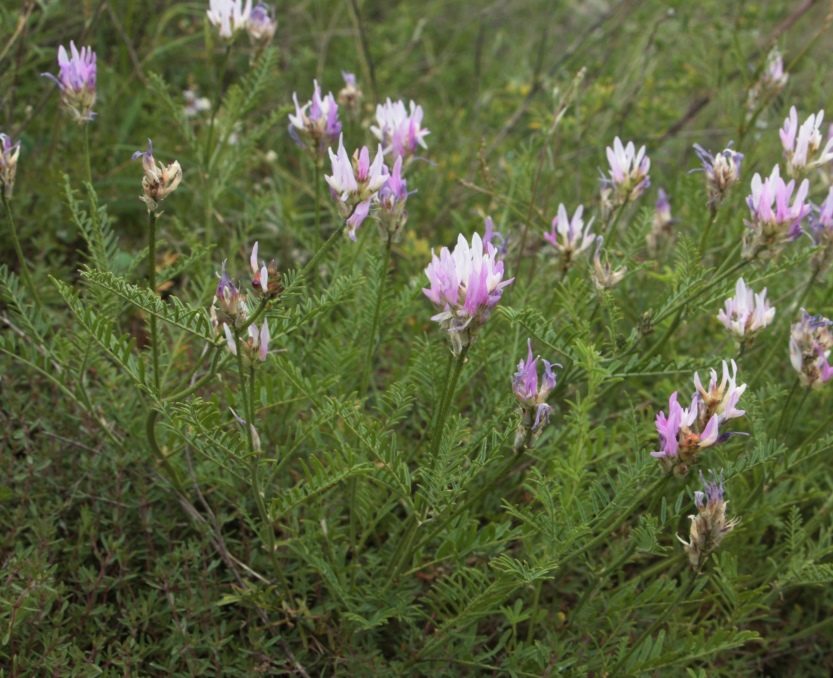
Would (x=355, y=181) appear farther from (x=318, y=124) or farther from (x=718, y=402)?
(x=718, y=402)

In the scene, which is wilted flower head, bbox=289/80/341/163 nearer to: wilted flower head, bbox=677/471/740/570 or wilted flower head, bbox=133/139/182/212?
wilted flower head, bbox=133/139/182/212

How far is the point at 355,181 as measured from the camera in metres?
1.32

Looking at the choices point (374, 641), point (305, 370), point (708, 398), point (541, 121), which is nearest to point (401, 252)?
point (541, 121)

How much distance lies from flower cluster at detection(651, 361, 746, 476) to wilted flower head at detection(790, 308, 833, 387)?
37 cm

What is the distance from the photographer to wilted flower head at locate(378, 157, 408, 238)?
4.70 ft

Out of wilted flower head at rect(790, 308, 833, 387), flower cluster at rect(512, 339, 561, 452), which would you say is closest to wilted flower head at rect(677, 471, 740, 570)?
flower cluster at rect(512, 339, 561, 452)

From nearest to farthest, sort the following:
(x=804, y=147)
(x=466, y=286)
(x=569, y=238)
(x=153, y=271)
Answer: (x=466, y=286), (x=153, y=271), (x=804, y=147), (x=569, y=238)

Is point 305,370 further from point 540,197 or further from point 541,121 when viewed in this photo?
point 540,197

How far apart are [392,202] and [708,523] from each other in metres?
0.71

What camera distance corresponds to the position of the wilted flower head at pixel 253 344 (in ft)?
4.32

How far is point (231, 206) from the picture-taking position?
2.97 metres

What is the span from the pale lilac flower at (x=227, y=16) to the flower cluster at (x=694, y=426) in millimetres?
1301

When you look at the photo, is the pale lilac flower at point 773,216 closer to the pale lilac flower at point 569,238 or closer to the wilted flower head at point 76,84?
the pale lilac flower at point 569,238

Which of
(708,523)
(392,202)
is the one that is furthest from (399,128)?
(708,523)
